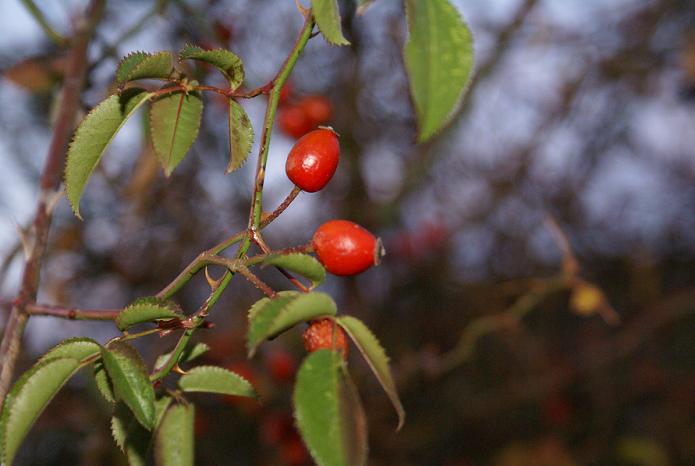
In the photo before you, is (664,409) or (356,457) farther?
(664,409)

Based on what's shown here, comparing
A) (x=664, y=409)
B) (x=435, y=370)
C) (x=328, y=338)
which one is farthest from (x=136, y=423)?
(x=664, y=409)

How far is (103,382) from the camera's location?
0.66 m

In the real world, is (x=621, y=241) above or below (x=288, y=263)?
below

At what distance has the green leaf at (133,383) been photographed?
587mm

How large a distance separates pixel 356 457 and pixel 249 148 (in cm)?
34

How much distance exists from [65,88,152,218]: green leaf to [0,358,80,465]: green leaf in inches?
6.2

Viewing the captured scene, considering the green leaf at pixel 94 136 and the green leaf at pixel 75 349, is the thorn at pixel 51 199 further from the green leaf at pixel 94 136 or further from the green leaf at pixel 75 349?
the green leaf at pixel 75 349

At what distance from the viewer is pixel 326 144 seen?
73cm

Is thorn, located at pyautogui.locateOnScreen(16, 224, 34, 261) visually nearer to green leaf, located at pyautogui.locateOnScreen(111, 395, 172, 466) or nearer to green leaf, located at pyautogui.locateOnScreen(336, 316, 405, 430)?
green leaf, located at pyautogui.locateOnScreen(111, 395, 172, 466)

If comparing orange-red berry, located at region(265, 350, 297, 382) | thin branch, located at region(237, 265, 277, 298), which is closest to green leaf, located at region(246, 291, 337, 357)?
thin branch, located at region(237, 265, 277, 298)

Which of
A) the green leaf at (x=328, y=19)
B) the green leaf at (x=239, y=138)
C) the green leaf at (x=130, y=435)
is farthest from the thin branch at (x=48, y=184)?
the green leaf at (x=328, y=19)

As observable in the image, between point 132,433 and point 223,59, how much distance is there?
0.35m

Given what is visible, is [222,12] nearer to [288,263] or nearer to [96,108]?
[96,108]

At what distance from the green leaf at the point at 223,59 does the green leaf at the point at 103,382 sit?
28 centimetres
